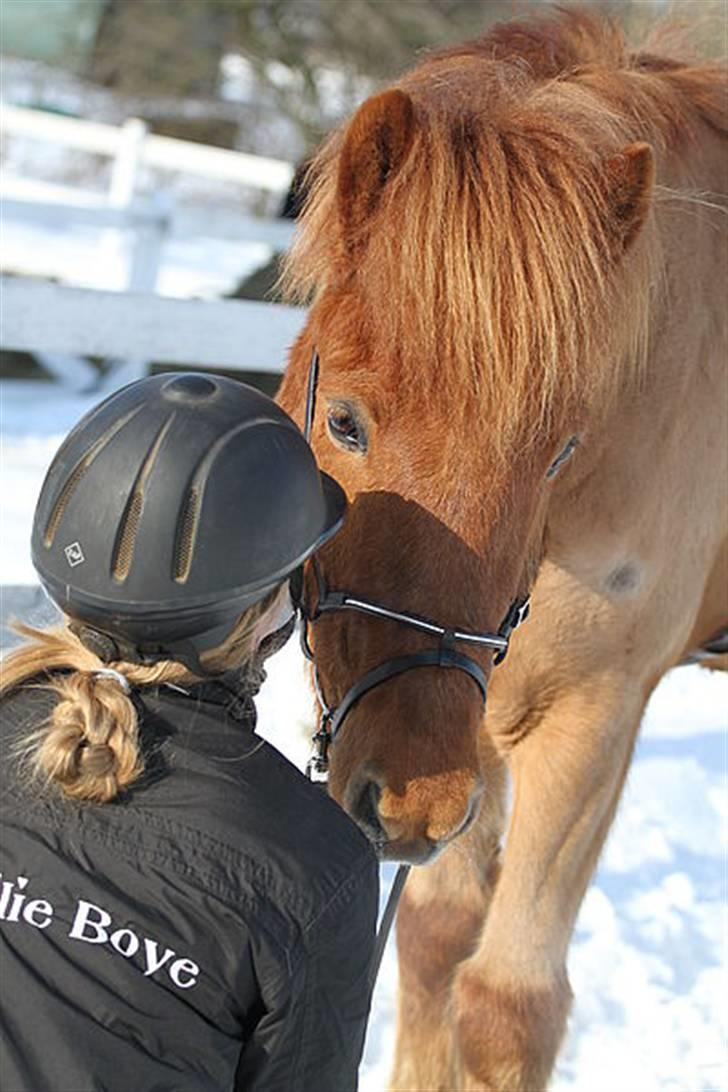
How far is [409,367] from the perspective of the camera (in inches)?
82.0

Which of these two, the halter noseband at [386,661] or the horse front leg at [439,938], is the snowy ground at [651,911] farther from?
the halter noseband at [386,661]

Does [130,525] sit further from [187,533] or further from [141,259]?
[141,259]

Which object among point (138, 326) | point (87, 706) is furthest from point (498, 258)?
point (138, 326)

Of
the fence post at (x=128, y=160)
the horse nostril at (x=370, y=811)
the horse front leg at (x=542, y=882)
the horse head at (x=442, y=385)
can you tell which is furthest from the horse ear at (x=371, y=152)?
the fence post at (x=128, y=160)

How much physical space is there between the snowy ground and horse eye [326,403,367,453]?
1917 millimetres

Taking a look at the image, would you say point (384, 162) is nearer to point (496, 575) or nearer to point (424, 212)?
point (424, 212)

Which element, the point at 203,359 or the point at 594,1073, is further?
the point at 203,359

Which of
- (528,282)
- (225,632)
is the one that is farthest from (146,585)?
(528,282)

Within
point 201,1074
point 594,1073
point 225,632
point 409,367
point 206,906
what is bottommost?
point 594,1073

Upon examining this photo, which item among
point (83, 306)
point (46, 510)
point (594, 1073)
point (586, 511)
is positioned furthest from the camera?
point (83, 306)

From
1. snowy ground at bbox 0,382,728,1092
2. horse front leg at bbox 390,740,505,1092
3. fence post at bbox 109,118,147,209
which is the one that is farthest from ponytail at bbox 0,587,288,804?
fence post at bbox 109,118,147,209

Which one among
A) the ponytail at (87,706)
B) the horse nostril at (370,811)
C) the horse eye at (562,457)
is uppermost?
the horse eye at (562,457)

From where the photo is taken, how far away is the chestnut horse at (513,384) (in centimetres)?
207

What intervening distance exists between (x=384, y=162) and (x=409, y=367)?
1.15 feet
